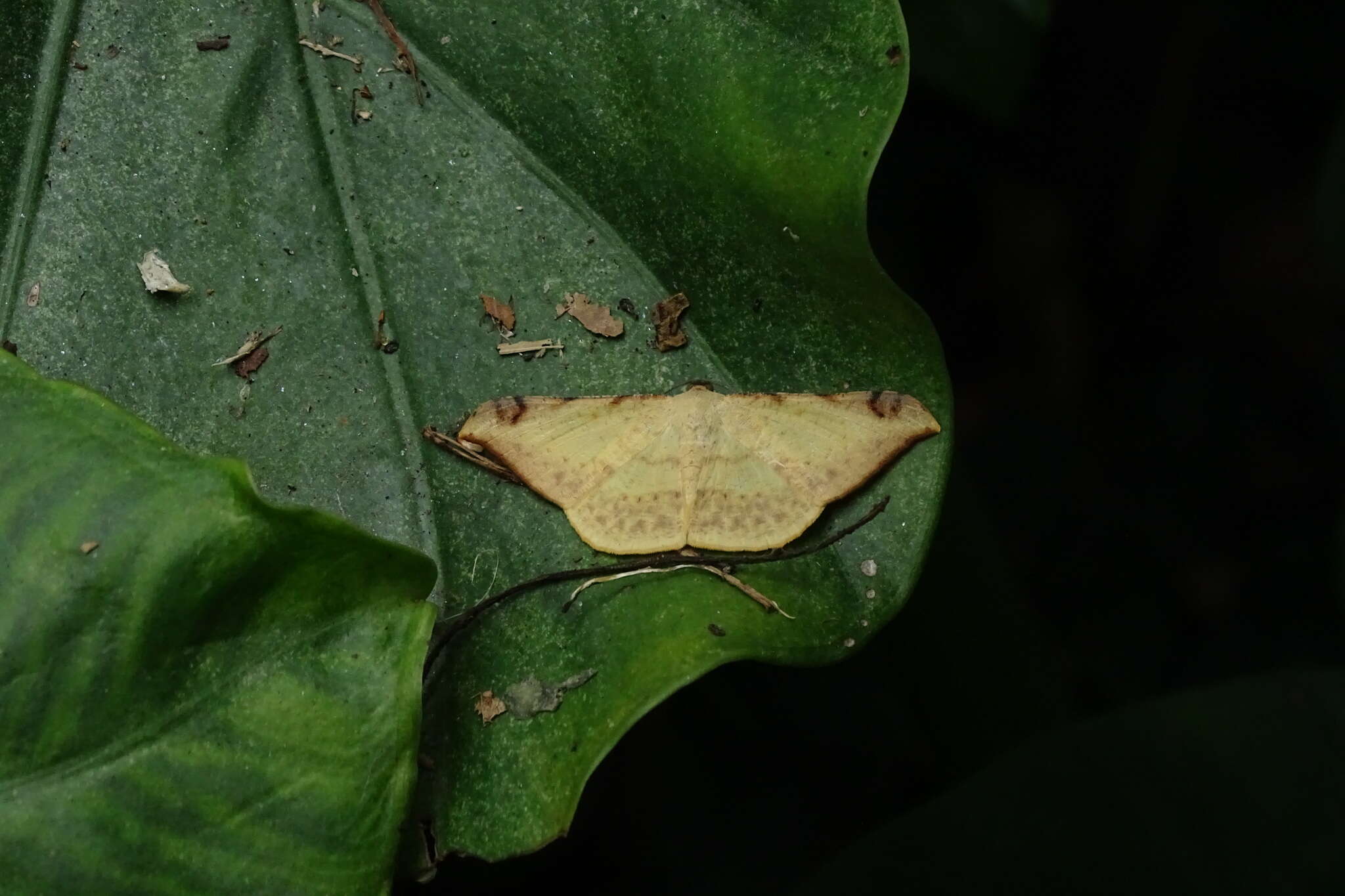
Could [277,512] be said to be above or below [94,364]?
above

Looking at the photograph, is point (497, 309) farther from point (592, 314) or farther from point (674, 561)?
point (674, 561)

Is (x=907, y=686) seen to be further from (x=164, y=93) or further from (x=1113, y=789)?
(x=164, y=93)

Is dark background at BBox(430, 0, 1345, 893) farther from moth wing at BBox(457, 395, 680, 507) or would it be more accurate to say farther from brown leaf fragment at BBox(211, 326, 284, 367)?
brown leaf fragment at BBox(211, 326, 284, 367)

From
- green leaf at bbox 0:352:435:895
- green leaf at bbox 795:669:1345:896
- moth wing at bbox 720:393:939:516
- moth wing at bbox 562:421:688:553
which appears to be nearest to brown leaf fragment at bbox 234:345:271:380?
green leaf at bbox 0:352:435:895

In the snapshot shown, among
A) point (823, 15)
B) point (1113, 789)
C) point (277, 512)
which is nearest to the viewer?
point (277, 512)

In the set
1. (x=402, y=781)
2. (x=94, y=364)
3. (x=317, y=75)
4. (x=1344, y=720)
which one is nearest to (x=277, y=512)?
(x=402, y=781)

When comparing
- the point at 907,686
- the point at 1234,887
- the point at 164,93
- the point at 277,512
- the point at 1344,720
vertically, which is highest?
the point at 164,93
